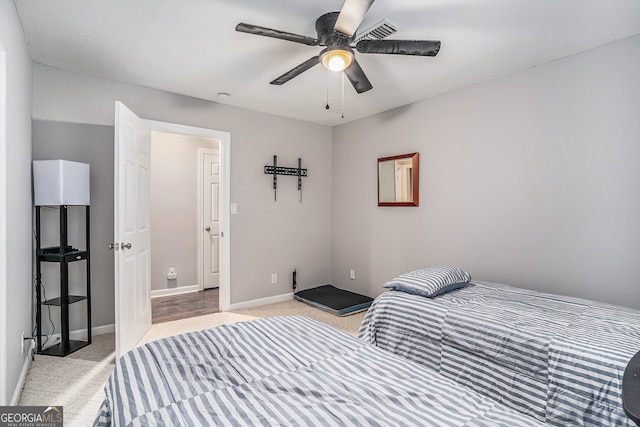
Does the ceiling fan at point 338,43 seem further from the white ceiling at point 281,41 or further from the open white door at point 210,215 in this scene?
the open white door at point 210,215

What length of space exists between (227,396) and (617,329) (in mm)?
1895

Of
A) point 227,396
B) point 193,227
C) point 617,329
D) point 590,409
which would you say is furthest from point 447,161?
point 193,227

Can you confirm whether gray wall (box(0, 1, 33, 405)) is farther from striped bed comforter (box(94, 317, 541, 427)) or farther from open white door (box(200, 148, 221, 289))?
open white door (box(200, 148, 221, 289))

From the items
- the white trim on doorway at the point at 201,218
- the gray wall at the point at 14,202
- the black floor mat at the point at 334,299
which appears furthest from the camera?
the white trim on doorway at the point at 201,218

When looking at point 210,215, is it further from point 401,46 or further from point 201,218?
point 401,46

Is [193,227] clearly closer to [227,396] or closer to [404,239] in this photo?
[404,239]

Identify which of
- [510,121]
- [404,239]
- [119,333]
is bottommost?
[119,333]

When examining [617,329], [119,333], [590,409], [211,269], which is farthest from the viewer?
[211,269]

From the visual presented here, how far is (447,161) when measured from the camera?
3.43 m

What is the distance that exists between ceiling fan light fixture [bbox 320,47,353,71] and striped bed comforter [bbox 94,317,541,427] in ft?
5.32

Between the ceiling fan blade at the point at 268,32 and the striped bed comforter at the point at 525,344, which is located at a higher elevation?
the ceiling fan blade at the point at 268,32

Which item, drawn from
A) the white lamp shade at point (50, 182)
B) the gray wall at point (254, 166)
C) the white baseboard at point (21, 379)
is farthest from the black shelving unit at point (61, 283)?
the gray wall at point (254, 166)

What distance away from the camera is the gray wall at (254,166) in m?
3.03

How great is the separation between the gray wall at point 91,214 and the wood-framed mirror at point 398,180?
2.89 m
